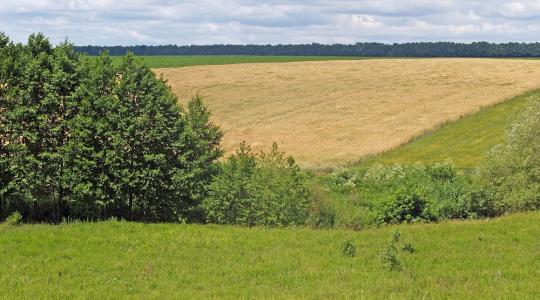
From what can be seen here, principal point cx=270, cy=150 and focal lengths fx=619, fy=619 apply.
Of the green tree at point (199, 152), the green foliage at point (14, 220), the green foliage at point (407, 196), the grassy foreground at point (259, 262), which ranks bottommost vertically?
the green foliage at point (407, 196)

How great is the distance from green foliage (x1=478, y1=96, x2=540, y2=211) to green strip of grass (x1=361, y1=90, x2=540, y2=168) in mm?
10838

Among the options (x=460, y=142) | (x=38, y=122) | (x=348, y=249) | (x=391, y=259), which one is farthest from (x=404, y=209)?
(x=460, y=142)

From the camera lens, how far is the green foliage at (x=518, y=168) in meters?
35.6

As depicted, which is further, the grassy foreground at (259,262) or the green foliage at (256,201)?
the green foliage at (256,201)

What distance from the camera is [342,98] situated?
3248 inches

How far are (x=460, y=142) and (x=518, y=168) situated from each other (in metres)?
22.3

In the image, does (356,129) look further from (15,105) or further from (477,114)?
(15,105)

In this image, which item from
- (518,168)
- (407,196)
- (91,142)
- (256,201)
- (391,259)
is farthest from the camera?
(518,168)

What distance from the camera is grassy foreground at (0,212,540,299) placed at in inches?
707

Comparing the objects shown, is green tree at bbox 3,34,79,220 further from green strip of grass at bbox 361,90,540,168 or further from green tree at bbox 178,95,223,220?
green strip of grass at bbox 361,90,540,168

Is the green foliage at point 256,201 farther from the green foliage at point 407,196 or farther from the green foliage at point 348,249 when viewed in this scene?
the green foliage at point 348,249

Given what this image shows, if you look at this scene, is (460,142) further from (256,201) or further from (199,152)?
(199,152)

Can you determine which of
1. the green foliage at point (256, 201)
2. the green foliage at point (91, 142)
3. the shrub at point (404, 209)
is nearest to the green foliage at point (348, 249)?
the green foliage at point (256, 201)

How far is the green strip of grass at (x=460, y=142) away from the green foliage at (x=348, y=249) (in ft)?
100
